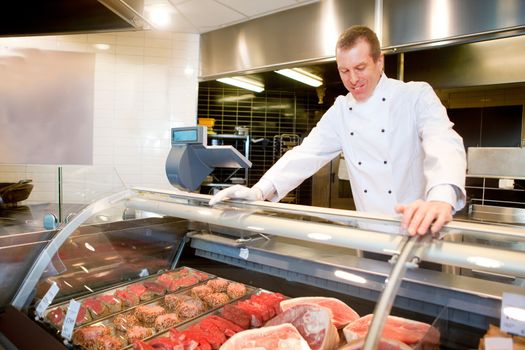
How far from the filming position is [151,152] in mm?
4777

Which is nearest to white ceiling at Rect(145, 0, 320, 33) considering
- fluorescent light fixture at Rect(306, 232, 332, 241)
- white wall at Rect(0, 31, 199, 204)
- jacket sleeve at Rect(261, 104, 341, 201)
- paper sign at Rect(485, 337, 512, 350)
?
white wall at Rect(0, 31, 199, 204)

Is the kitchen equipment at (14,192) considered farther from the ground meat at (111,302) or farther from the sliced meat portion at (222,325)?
the sliced meat portion at (222,325)

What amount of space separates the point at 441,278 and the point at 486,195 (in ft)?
11.8

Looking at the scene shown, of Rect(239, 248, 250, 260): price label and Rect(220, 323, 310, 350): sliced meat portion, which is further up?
Rect(239, 248, 250, 260): price label

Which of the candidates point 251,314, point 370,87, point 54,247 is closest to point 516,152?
point 370,87

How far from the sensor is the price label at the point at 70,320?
1.26 metres

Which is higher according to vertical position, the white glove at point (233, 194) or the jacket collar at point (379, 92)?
the jacket collar at point (379, 92)

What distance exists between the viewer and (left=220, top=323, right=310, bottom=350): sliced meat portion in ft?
3.81

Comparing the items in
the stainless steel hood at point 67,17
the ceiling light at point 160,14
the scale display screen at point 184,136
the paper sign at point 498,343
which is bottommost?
the paper sign at point 498,343

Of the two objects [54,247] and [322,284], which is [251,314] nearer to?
[322,284]

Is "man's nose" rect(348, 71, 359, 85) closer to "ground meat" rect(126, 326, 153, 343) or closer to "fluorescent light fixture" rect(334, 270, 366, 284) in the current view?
"fluorescent light fixture" rect(334, 270, 366, 284)

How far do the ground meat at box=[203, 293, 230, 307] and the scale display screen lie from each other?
2.71 ft

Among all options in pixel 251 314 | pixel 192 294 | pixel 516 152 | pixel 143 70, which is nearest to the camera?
pixel 251 314

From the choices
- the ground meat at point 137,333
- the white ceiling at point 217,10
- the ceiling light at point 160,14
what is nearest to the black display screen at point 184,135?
the ground meat at point 137,333
